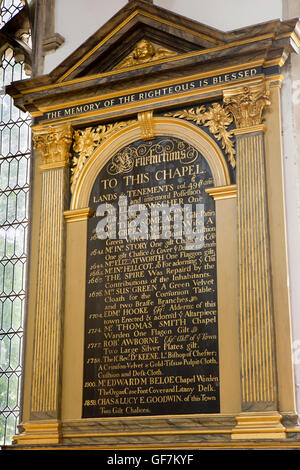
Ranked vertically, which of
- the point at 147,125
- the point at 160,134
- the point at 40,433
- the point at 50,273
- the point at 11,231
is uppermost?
the point at 147,125

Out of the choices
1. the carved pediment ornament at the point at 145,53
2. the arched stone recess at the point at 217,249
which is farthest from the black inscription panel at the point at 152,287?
the carved pediment ornament at the point at 145,53

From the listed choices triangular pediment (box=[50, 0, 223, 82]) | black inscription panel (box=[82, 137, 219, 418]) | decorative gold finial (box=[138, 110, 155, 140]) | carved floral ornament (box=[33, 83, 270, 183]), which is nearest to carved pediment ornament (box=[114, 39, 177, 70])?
Result: triangular pediment (box=[50, 0, 223, 82])

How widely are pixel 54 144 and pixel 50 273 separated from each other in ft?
5.64

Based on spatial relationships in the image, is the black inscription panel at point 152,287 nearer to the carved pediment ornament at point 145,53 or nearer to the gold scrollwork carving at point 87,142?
the gold scrollwork carving at point 87,142

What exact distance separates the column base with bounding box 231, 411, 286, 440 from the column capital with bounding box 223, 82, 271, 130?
3.23 m

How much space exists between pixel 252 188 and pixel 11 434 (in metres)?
4.46

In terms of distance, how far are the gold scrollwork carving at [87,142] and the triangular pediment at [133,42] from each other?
754mm

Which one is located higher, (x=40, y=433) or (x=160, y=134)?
(x=160, y=134)

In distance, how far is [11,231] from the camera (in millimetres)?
10852

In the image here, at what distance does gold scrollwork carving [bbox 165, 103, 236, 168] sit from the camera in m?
9.05

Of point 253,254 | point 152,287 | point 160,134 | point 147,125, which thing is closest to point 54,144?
point 147,125

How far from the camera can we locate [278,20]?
8812 mm

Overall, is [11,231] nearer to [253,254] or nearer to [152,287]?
[152,287]

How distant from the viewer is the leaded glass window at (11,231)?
10148 millimetres
